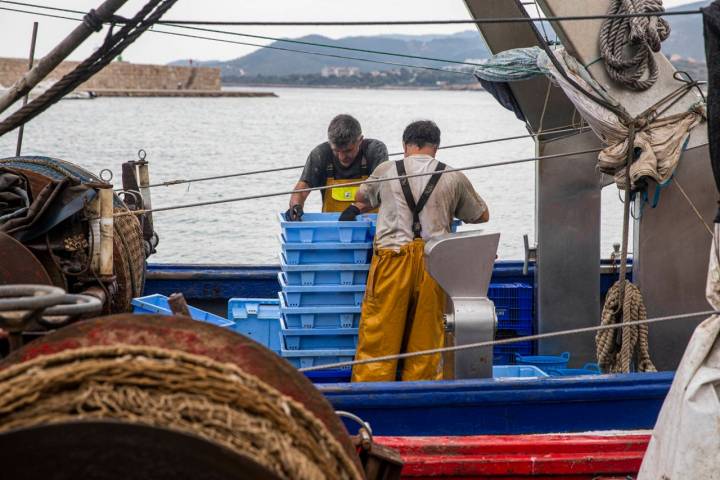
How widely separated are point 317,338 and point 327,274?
407mm

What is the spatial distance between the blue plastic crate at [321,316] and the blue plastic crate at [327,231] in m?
0.41

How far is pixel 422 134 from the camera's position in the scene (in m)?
5.70

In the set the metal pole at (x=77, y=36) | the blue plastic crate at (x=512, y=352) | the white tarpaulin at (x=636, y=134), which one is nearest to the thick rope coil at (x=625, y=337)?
the white tarpaulin at (x=636, y=134)

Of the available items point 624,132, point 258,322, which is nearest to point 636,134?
point 624,132

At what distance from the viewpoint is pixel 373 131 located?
50875mm

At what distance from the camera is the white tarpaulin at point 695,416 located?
321 cm

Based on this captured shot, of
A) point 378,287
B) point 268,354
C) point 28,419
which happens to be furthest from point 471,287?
point 28,419

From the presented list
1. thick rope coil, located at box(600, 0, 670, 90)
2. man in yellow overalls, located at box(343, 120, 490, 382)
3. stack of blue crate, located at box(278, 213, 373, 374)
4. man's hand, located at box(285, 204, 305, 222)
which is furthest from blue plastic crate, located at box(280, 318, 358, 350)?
thick rope coil, located at box(600, 0, 670, 90)

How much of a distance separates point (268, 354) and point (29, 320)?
560 mm

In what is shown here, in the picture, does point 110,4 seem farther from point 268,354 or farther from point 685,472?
point 685,472

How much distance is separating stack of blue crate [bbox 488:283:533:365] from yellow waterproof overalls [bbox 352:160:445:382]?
4.08ft

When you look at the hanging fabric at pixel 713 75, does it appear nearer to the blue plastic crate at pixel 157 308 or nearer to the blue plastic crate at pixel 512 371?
the blue plastic crate at pixel 512 371

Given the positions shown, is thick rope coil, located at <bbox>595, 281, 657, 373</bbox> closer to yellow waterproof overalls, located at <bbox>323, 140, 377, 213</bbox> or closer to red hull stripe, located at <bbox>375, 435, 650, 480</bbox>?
red hull stripe, located at <bbox>375, 435, 650, 480</bbox>

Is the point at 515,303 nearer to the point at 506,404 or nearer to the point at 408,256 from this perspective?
the point at 408,256
